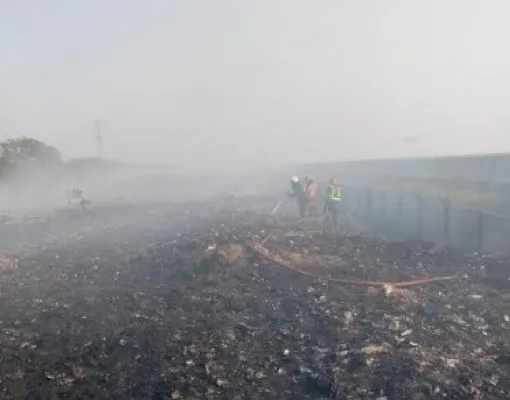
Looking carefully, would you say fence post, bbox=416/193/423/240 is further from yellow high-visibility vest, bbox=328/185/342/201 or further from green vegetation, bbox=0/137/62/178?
green vegetation, bbox=0/137/62/178

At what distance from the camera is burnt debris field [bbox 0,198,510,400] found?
610 centimetres

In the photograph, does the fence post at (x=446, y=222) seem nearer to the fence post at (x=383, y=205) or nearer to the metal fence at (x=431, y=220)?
the metal fence at (x=431, y=220)

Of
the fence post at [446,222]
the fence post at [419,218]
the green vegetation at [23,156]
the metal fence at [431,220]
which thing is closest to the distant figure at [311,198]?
the metal fence at [431,220]

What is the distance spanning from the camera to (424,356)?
651cm

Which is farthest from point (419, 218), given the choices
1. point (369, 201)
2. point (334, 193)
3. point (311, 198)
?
point (369, 201)

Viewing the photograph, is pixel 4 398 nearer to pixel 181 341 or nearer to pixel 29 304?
pixel 181 341

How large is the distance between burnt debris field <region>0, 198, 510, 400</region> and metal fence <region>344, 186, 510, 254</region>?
1274 mm

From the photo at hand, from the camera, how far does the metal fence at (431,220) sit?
12.1m

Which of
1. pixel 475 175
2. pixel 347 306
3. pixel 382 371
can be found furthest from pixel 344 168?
pixel 382 371

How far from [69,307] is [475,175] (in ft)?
53.5

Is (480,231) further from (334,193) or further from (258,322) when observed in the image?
(258,322)

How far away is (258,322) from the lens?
807 cm

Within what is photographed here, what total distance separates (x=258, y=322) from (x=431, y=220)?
9.15 metres

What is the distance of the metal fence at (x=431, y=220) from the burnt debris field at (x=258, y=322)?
1274mm
